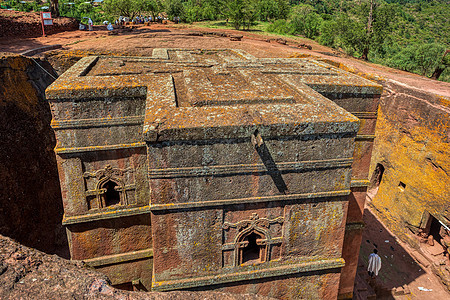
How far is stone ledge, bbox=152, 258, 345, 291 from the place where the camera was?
4.68m

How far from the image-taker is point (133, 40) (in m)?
15.7

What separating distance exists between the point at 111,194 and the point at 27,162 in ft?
15.3

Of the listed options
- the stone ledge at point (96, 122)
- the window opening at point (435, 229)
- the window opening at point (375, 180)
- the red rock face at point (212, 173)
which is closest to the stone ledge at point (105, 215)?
the red rock face at point (212, 173)

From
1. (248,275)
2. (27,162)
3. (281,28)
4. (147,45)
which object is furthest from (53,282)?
(281,28)

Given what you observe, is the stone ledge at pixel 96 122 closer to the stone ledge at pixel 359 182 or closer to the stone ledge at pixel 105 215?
the stone ledge at pixel 105 215

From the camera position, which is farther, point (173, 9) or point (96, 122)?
point (173, 9)

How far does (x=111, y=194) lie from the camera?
21.7ft

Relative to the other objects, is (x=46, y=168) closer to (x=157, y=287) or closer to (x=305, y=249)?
(x=157, y=287)

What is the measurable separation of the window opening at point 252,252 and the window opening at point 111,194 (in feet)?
9.28

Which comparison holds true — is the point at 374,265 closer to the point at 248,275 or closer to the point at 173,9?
the point at 248,275

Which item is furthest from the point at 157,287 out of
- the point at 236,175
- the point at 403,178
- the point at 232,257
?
the point at 403,178

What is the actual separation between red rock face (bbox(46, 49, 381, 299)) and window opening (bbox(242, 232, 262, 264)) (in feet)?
0.08

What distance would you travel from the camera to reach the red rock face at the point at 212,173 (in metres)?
4.22

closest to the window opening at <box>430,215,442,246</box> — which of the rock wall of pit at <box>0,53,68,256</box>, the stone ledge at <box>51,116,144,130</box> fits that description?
the stone ledge at <box>51,116,144,130</box>
